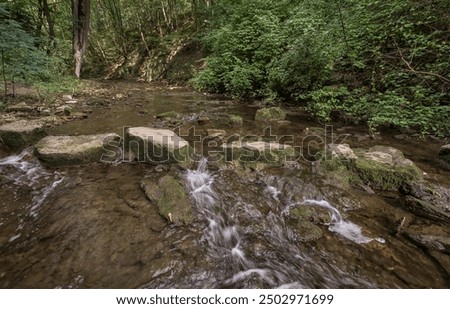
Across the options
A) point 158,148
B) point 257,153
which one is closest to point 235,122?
point 257,153

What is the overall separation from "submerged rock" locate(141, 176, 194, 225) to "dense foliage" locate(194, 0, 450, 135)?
409 centimetres

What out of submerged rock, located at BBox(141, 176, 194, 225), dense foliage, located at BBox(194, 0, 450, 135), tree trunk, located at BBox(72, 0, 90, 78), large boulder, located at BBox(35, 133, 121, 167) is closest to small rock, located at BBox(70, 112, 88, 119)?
large boulder, located at BBox(35, 133, 121, 167)

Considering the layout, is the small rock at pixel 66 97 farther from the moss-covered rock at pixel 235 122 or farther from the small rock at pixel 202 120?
the moss-covered rock at pixel 235 122

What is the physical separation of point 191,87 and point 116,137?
10.2m

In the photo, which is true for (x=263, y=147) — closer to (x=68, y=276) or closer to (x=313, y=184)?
(x=313, y=184)

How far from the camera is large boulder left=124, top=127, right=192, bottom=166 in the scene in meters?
4.29

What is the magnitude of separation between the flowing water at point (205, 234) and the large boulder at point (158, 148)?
20cm

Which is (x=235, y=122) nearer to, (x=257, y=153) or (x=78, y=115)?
(x=257, y=153)

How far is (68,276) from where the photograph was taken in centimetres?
230

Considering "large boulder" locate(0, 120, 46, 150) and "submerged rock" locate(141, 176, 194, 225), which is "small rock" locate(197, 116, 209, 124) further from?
"large boulder" locate(0, 120, 46, 150)

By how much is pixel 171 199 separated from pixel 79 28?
1366 centimetres

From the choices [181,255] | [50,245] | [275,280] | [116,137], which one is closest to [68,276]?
[50,245]

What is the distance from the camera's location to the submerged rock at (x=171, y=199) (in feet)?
10.2

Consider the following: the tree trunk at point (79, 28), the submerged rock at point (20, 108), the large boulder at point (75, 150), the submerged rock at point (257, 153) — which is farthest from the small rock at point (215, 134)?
the tree trunk at point (79, 28)
